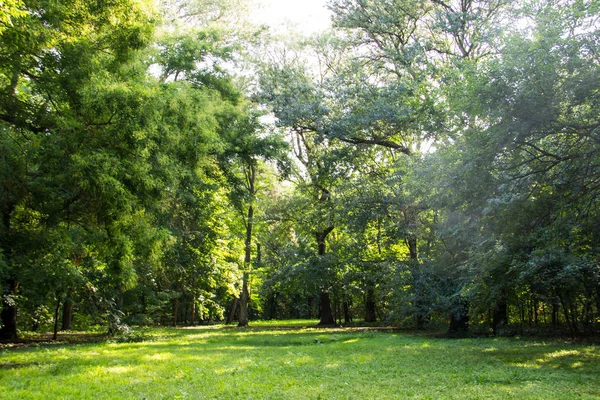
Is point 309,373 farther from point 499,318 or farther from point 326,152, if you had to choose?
point 499,318

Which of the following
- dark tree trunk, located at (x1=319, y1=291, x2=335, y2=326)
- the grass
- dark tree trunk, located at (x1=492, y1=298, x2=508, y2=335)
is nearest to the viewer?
the grass

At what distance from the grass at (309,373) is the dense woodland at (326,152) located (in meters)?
1.80

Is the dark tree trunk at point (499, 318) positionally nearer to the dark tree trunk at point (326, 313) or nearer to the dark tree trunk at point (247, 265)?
the dark tree trunk at point (326, 313)

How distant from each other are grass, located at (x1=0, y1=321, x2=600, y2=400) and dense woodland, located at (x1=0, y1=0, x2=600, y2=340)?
5.92 feet

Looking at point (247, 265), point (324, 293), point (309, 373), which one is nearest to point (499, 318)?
point (324, 293)

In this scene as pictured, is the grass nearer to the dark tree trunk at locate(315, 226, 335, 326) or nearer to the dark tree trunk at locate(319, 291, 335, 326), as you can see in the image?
the dark tree trunk at locate(315, 226, 335, 326)

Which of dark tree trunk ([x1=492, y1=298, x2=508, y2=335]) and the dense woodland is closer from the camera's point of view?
the dense woodland

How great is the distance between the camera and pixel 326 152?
17.0 metres

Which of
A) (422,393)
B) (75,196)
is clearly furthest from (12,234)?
(422,393)

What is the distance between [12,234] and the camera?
404 inches

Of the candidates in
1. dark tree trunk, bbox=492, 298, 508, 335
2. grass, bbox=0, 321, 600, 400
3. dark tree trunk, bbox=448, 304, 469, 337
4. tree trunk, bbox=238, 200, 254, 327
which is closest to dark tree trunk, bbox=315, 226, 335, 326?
tree trunk, bbox=238, 200, 254, 327

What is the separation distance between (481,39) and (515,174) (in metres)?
6.90

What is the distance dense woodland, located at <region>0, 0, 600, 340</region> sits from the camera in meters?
7.42

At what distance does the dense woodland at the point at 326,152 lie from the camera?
742cm
